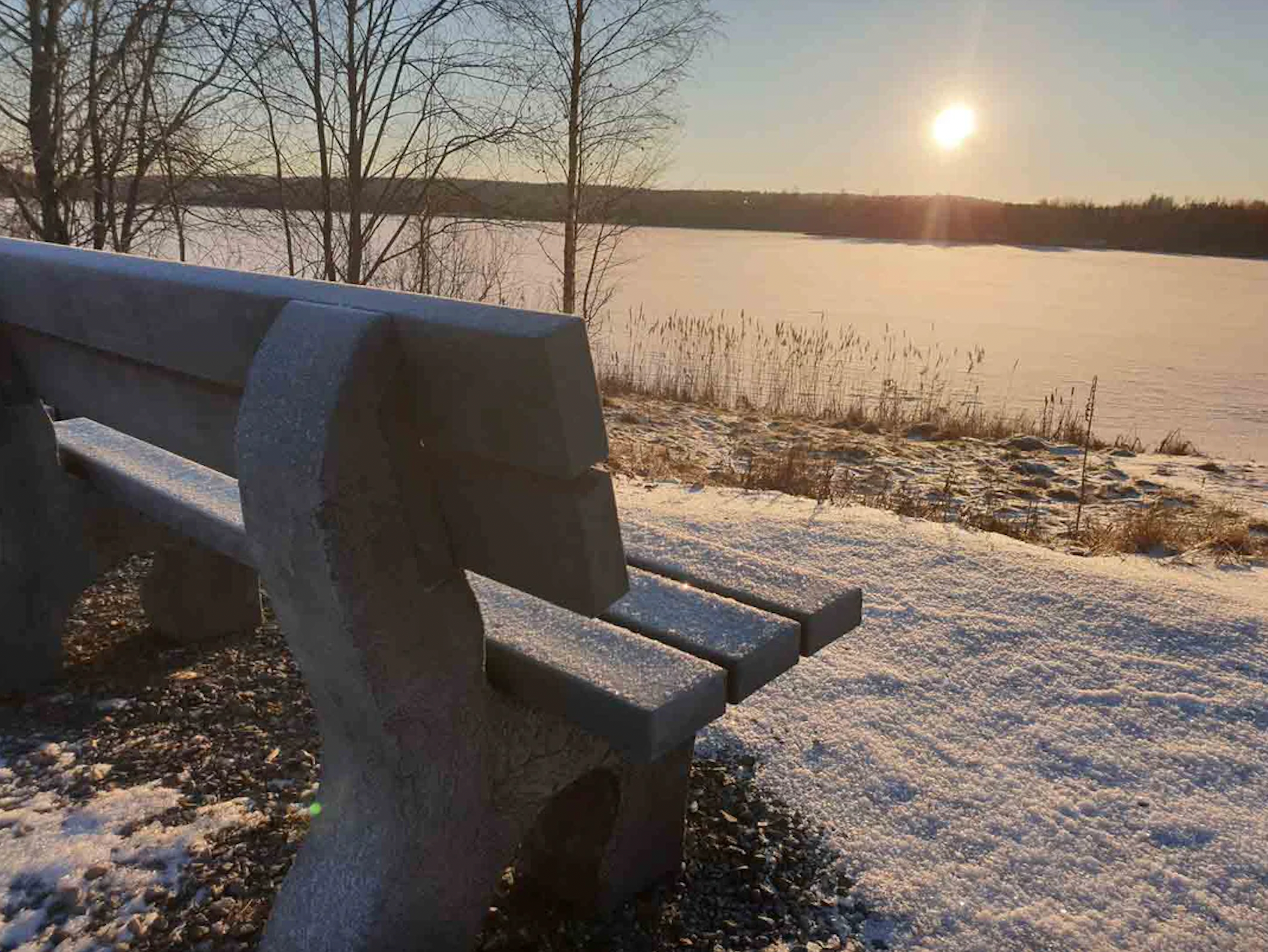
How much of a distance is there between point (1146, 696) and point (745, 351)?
9.33 metres

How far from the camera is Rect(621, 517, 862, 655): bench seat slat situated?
166 cm

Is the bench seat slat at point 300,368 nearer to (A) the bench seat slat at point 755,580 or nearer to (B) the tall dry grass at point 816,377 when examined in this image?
(A) the bench seat slat at point 755,580

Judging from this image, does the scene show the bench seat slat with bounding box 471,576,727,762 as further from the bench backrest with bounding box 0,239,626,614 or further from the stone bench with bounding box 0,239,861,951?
the bench backrest with bounding box 0,239,626,614

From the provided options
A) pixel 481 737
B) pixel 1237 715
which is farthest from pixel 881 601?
pixel 481 737

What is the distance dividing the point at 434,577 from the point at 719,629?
53cm

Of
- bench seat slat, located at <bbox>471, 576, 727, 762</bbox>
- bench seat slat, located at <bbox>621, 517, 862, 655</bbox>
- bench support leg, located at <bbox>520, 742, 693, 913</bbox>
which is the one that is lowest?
bench support leg, located at <bbox>520, 742, 693, 913</bbox>

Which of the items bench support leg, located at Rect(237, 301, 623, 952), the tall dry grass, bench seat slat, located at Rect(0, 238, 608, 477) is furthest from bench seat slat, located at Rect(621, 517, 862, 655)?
the tall dry grass

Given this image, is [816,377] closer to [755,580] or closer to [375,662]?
[755,580]

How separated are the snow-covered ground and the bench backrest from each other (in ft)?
3.78

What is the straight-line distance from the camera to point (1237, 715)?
259cm

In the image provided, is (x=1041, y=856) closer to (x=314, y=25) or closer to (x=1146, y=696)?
(x=1146, y=696)

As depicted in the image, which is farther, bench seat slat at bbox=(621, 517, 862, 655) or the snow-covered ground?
the snow-covered ground

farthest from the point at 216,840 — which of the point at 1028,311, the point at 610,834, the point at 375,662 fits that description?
the point at 1028,311

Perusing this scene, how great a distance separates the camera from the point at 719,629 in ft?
5.16
